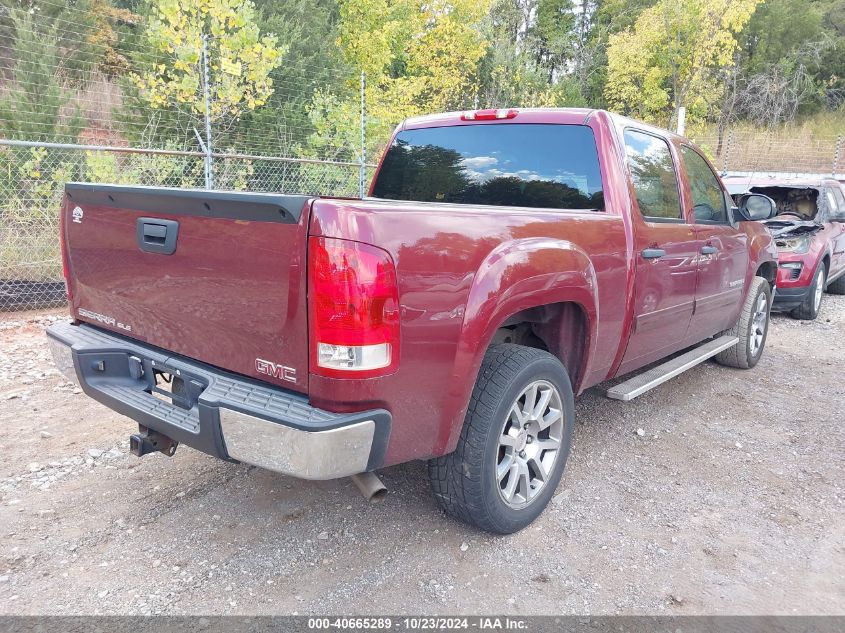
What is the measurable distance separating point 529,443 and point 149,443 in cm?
170

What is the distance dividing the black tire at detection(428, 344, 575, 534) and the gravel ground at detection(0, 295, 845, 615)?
0.18 m

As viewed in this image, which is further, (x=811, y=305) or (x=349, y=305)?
(x=811, y=305)

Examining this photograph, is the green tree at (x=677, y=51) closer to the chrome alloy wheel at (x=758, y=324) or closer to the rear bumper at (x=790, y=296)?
the rear bumper at (x=790, y=296)

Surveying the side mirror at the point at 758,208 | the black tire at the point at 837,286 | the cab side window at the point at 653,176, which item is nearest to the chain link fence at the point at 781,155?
the black tire at the point at 837,286

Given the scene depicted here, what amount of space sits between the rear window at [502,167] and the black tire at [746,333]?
2634 millimetres

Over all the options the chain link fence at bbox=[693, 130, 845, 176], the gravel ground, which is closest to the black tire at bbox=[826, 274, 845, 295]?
the gravel ground

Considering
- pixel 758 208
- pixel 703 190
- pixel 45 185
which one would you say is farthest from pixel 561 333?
pixel 45 185

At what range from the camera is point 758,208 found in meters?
4.92

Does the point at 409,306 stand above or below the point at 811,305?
above

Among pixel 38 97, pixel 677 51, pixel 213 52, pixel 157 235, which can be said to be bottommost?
pixel 157 235

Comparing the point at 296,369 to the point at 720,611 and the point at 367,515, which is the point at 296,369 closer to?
the point at 367,515

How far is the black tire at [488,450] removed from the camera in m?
2.63

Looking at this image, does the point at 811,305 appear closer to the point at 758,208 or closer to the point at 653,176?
the point at 758,208

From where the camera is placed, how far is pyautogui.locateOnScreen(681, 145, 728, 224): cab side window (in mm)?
4363
